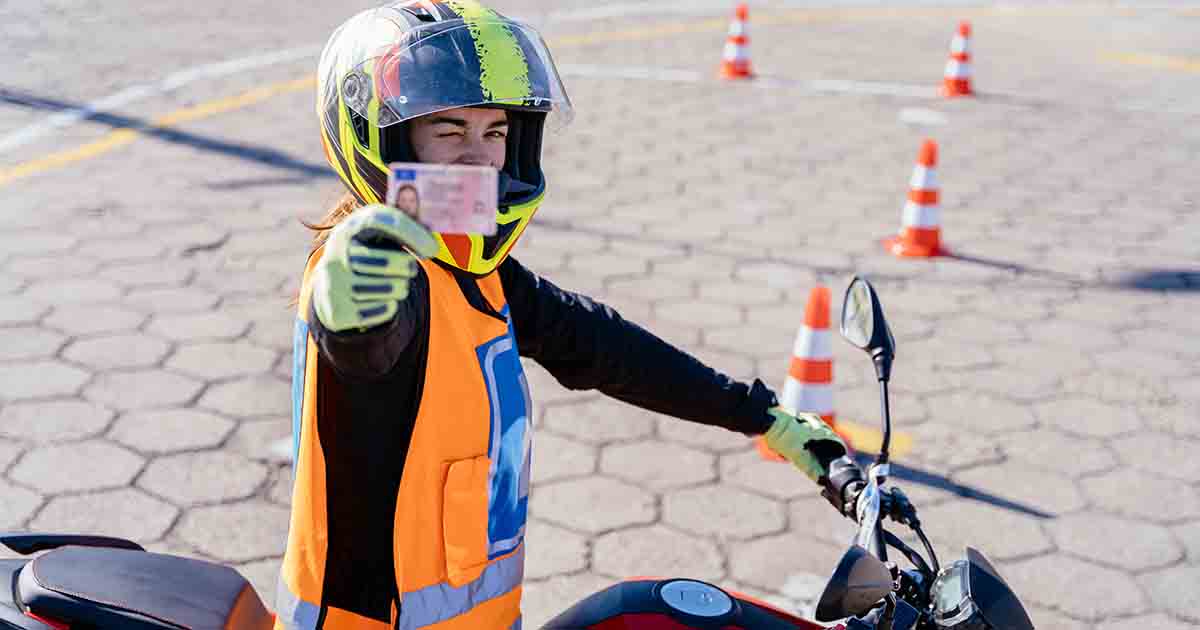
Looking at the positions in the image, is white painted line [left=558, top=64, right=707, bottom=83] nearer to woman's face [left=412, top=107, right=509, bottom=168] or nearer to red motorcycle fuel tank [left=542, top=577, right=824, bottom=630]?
woman's face [left=412, top=107, right=509, bottom=168]

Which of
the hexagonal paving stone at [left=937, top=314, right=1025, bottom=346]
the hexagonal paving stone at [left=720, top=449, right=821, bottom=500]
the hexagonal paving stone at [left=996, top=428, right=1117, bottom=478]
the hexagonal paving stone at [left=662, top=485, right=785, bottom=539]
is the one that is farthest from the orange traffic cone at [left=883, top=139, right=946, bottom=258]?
the hexagonal paving stone at [left=662, top=485, right=785, bottom=539]

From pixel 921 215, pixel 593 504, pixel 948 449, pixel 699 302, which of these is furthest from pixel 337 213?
pixel 921 215

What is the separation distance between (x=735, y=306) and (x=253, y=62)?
619cm

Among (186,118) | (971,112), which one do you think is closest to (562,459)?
(186,118)

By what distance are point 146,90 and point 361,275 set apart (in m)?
8.32

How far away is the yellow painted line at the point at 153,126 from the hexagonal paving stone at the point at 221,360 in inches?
108

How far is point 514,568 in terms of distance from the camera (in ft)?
6.59

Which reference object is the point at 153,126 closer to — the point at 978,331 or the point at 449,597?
the point at 978,331

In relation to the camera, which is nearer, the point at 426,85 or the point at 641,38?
the point at 426,85

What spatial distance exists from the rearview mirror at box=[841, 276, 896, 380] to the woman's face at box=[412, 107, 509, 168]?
0.68 m

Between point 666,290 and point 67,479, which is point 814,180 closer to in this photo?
point 666,290

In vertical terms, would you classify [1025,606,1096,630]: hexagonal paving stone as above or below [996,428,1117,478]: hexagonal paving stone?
below

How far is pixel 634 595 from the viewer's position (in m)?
1.89

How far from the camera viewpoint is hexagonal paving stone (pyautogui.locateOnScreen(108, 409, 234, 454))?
4.14 meters
